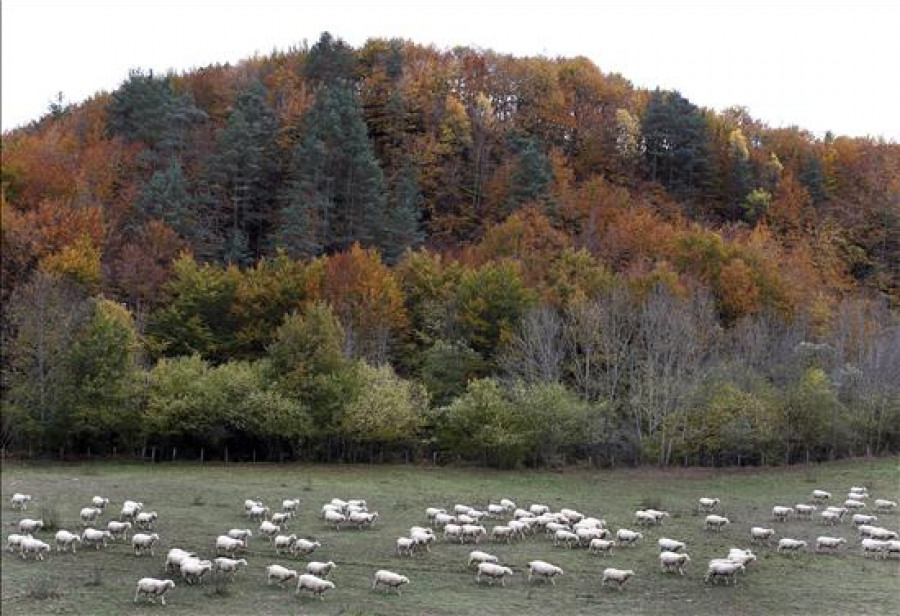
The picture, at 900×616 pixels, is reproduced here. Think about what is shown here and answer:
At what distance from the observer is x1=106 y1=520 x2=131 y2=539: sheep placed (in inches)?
1248

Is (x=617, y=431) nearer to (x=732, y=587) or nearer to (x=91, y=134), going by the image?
(x=732, y=587)

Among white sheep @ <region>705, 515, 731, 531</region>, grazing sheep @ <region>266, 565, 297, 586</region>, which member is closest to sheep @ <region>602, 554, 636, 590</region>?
grazing sheep @ <region>266, 565, 297, 586</region>

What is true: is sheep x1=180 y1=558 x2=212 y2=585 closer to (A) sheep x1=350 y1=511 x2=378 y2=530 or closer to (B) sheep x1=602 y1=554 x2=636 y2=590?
(A) sheep x1=350 y1=511 x2=378 y2=530

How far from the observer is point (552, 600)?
24.8 metres

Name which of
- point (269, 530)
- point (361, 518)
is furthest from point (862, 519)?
point (269, 530)

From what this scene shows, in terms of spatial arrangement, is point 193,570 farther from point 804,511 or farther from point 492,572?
point 804,511

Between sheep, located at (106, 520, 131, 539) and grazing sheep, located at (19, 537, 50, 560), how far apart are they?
3.46 m

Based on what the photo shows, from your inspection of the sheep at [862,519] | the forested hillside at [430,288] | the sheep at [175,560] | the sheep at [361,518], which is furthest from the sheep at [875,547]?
the forested hillside at [430,288]

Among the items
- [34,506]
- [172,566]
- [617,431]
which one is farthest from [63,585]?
[617,431]

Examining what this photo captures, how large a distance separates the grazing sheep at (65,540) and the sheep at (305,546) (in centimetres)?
710

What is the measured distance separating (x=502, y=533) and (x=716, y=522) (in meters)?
9.90

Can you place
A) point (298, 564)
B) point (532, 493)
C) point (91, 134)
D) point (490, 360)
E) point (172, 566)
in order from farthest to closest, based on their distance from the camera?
point (91, 134), point (490, 360), point (532, 493), point (298, 564), point (172, 566)

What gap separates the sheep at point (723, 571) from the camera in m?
27.0

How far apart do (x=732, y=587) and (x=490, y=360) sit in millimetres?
48406
